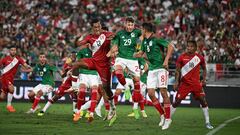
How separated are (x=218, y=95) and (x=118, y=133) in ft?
52.6

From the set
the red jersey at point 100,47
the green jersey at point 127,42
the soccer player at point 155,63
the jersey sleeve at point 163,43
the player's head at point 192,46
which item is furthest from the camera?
the green jersey at point 127,42

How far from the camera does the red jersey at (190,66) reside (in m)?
17.5

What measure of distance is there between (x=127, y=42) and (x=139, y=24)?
61.6ft

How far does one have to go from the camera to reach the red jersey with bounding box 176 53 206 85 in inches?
688

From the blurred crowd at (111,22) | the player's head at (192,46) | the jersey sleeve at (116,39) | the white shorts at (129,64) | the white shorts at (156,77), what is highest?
the blurred crowd at (111,22)

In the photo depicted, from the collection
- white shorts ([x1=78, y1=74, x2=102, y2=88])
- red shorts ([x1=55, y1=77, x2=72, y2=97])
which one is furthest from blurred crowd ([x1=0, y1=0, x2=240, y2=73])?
white shorts ([x1=78, y1=74, x2=102, y2=88])

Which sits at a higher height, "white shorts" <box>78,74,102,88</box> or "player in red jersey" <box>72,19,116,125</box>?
"player in red jersey" <box>72,19,116,125</box>

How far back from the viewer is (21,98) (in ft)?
103

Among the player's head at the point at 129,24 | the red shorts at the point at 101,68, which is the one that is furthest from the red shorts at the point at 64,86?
the player's head at the point at 129,24

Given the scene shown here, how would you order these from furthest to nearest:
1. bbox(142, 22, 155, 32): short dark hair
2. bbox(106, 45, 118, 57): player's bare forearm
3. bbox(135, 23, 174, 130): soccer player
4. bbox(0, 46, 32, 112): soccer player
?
1. bbox(0, 46, 32, 112): soccer player
2. bbox(106, 45, 118, 57): player's bare forearm
3. bbox(142, 22, 155, 32): short dark hair
4. bbox(135, 23, 174, 130): soccer player

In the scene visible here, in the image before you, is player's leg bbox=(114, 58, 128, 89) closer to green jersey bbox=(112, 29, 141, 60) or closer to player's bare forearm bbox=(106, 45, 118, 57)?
green jersey bbox=(112, 29, 141, 60)

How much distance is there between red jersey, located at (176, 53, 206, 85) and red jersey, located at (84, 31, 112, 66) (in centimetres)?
213

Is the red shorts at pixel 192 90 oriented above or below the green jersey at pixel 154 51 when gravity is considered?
below

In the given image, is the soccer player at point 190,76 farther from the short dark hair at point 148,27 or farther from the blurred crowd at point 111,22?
the blurred crowd at point 111,22
